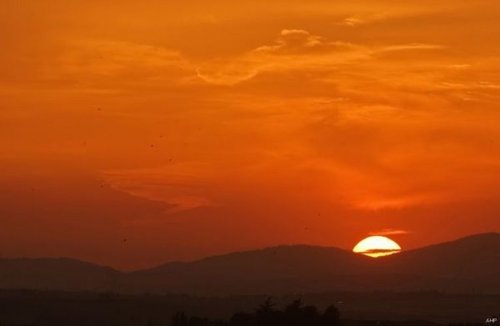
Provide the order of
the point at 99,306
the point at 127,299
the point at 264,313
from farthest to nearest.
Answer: the point at 127,299, the point at 99,306, the point at 264,313

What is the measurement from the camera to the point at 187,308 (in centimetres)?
11550

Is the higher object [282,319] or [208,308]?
[208,308]

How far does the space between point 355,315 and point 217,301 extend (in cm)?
1546

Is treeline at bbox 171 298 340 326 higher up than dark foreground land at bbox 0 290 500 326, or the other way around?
dark foreground land at bbox 0 290 500 326

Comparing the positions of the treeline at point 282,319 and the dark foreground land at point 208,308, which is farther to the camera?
the dark foreground land at point 208,308

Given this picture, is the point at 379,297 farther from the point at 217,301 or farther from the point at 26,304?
the point at 26,304

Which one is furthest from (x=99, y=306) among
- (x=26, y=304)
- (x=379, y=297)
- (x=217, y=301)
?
(x=379, y=297)

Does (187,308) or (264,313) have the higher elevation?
(187,308)

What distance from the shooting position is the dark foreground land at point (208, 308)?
10150cm

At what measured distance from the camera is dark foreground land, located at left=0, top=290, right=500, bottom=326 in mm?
101500

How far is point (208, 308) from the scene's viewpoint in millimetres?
118938

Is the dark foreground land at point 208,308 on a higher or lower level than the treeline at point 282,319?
higher

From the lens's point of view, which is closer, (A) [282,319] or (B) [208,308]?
(A) [282,319]

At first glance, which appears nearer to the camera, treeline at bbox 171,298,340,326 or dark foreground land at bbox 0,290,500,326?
treeline at bbox 171,298,340,326
